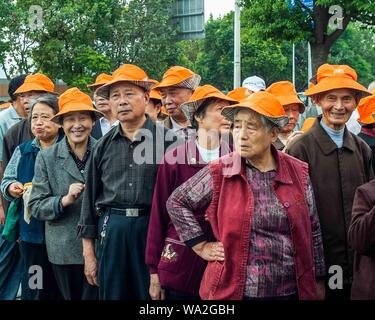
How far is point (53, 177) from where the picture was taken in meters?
4.19

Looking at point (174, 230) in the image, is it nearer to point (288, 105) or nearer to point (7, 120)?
point (288, 105)

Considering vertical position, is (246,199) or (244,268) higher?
(246,199)

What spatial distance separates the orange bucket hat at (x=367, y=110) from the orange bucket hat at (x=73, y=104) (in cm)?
176

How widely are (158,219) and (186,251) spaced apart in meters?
0.23

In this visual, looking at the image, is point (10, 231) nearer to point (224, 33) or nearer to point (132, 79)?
point (132, 79)

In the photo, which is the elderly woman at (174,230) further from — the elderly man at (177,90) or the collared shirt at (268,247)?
the elderly man at (177,90)

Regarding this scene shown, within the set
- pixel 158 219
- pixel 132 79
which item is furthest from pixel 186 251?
pixel 132 79

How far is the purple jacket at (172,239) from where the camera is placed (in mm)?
3430

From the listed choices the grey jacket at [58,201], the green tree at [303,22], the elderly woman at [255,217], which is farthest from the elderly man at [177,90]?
the green tree at [303,22]

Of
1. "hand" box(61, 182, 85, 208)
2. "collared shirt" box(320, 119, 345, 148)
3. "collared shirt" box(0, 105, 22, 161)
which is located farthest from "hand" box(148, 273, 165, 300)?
"collared shirt" box(0, 105, 22, 161)

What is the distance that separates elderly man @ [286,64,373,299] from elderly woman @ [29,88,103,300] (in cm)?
138

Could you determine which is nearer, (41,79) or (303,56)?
(41,79)

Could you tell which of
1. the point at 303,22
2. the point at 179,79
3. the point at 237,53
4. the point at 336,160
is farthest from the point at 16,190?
the point at 303,22

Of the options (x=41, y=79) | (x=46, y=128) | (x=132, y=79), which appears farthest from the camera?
(x=41, y=79)
